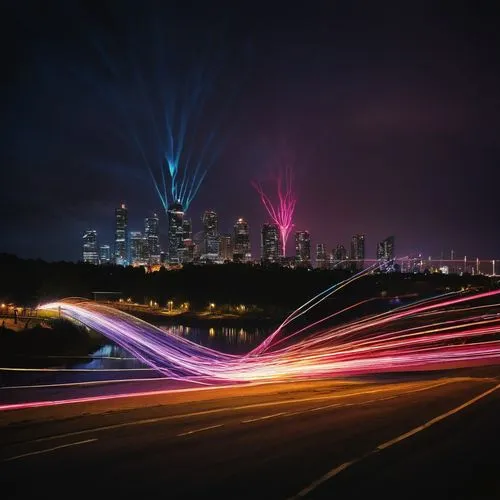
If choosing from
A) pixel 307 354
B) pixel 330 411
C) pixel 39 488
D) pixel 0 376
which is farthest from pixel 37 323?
pixel 39 488

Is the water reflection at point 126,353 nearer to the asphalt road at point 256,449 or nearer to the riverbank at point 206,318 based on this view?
the asphalt road at point 256,449

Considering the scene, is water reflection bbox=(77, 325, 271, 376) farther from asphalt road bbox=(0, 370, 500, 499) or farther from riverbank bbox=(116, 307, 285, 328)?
riverbank bbox=(116, 307, 285, 328)

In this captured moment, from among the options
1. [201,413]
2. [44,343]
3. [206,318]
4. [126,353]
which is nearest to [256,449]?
[201,413]

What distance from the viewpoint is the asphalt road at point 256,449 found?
7.43 metres

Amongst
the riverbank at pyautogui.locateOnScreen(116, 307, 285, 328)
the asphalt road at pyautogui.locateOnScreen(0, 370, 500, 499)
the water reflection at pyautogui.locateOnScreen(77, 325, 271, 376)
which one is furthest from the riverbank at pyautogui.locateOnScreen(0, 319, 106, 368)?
the riverbank at pyautogui.locateOnScreen(116, 307, 285, 328)

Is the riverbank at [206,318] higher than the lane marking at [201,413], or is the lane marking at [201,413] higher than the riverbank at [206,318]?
the lane marking at [201,413]

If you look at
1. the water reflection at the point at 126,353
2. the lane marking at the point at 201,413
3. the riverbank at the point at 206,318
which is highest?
the lane marking at the point at 201,413

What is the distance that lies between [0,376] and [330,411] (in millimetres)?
22107

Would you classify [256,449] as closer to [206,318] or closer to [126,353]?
[126,353]

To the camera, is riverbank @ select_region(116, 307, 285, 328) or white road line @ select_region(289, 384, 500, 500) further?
riverbank @ select_region(116, 307, 285, 328)

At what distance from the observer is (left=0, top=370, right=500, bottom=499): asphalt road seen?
743cm

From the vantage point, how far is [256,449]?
9453mm

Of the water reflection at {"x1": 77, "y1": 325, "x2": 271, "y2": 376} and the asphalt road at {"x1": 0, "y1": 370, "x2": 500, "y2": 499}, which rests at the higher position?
the asphalt road at {"x1": 0, "y1": 370, "x2": 500, "y2": 499}

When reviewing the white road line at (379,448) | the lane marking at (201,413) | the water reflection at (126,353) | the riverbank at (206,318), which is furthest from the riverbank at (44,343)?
the riverbank at (206,318)
